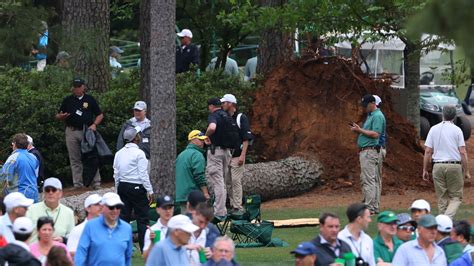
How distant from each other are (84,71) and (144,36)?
155cm

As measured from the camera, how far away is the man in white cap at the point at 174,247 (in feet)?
37.9

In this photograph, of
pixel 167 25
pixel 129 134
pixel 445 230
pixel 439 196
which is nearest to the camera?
pixel 445 230

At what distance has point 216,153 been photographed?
819 inches

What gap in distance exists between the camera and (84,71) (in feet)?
82.1

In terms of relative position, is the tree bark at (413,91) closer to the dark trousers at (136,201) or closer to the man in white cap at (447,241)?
the dark trousers at (136,201)

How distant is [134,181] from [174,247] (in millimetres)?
5744

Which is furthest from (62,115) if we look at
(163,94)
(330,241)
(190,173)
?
(330,241)

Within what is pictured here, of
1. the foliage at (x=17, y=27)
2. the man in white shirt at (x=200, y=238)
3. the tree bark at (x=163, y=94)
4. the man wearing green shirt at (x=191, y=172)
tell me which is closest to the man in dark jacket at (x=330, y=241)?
the man in white shirt at (x=200, y=238)

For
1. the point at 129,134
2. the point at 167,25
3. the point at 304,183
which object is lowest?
the point at 304,183

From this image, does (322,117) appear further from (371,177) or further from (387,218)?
(387,218)

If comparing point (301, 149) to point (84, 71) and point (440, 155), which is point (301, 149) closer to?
point (84, 71)

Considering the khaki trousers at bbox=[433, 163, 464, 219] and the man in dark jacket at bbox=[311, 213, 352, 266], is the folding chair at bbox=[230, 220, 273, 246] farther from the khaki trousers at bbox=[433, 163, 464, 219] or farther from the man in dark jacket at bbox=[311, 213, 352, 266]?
the man in dark jacket at bbox=[311, 213, 352, 266]

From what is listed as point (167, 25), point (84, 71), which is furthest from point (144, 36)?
Result: point (167, 25)

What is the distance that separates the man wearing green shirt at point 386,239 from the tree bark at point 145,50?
12172mm
